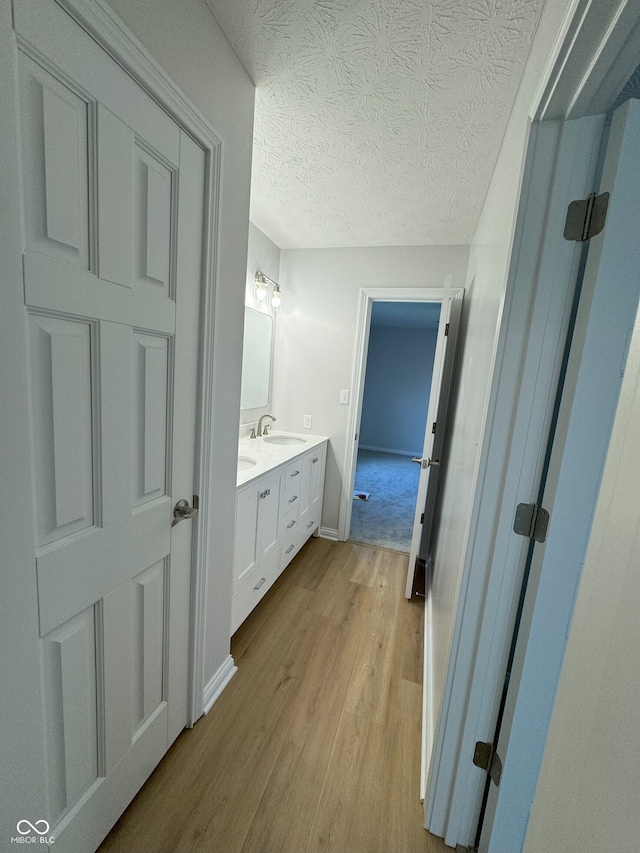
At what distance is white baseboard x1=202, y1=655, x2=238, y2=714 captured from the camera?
1.41m

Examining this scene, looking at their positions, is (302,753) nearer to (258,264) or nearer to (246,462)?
(246,462)

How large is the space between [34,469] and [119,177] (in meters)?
0.68

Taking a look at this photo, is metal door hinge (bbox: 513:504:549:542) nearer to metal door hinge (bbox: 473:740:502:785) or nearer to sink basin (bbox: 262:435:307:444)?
metal door hinge (bbox: 473:740:502:785)

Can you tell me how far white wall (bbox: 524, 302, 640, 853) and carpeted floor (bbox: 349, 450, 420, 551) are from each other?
98.9 inches

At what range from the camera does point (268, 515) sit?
1.96 metres

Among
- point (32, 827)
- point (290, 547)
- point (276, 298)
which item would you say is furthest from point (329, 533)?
point (32, 827)

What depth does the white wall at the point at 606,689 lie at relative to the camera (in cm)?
34

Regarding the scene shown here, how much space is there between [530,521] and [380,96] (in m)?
1.53

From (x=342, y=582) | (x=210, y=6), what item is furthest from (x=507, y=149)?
(x=342, y=582)

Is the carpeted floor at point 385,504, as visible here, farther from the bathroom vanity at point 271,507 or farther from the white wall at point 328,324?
the bathroom vanity at point 271,507

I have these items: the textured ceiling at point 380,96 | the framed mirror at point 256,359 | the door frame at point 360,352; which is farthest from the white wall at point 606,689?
the door frame at point 360,352

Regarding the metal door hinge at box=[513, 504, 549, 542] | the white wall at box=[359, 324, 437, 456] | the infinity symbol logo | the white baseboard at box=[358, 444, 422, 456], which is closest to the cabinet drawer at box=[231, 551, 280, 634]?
the infinity symbol logo

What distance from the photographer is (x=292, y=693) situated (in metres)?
1.52

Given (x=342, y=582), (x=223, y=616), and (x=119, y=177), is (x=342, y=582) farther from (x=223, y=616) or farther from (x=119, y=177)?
(x=119, y=177)
